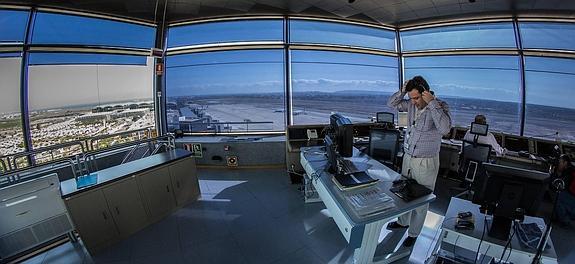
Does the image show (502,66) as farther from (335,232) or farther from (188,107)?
(188,107)

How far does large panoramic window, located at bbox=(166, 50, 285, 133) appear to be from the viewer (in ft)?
15.1

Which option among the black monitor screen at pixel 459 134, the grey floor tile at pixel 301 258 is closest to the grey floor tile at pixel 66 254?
the grey floor tile at pixel 301 258

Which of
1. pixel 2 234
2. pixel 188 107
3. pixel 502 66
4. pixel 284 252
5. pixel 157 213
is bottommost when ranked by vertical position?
pixel 284 252

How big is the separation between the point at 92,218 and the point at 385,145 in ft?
12.5

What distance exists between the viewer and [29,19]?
3.08 m

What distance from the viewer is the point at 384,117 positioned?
413 cm

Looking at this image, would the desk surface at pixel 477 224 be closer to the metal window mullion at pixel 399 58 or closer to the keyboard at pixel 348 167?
the keyboard at pixel 348 167

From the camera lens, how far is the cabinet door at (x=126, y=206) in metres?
2.42

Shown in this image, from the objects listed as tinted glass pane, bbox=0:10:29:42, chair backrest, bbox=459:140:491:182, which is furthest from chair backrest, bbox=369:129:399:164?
tinted glass pane, bbox=0:10:29:42

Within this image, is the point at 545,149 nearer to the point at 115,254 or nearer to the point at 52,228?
the point at 115,254

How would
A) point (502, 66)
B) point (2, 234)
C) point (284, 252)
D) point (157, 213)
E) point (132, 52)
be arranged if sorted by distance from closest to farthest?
1. point (2, 234)
2. point (284, 252)
3. point (157, 213)
4. point (132, 52)
5. point (502, 66)

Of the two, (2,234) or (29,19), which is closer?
(2,234)

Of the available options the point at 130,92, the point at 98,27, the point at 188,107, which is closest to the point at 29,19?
the point at 98,27

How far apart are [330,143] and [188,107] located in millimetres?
4143
